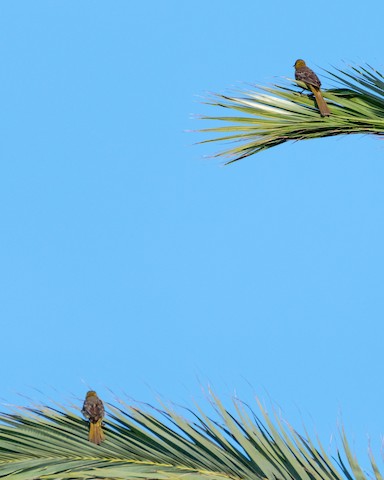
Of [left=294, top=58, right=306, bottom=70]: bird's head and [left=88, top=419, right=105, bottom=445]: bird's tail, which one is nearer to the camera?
[left=88, top=419, right=105, bottom=445]: bird's tail

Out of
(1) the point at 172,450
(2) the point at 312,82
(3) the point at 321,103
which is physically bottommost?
(1) the point at 172,450

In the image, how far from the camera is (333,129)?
604 centimetres

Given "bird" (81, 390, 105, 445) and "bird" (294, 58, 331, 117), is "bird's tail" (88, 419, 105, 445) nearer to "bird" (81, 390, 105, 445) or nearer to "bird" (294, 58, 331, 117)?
"bird" (81, 390, 105, 445)

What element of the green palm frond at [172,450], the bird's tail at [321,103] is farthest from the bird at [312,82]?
the green palm frond at [172,450]

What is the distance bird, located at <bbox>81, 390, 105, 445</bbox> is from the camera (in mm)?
4223

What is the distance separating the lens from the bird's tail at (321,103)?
19.7 ft

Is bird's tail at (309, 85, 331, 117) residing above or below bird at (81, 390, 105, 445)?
above

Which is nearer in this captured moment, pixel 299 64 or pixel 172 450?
pixel 172 450

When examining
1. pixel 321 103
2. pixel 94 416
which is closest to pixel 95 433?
pixel 94 416

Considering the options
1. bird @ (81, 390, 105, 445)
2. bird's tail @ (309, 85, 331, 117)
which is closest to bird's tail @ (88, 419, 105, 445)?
bird @ (81, 390, 105, 445)

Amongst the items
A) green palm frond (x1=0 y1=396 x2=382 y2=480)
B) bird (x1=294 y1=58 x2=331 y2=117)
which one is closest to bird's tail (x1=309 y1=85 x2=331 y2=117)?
bird (x1=294 y1=58 x2=331 y2=117)

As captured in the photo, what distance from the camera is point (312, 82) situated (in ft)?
20.0

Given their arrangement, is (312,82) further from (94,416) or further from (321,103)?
(94,416)

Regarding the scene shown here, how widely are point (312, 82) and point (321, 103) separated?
15cm
